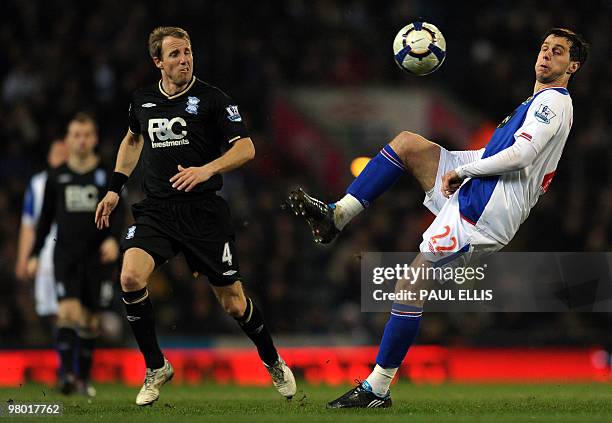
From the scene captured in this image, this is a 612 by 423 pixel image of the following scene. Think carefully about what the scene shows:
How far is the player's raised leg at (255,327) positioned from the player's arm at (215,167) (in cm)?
83

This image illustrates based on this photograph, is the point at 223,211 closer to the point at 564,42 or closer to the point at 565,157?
the point at 564,42

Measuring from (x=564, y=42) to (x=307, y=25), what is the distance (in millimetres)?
9793

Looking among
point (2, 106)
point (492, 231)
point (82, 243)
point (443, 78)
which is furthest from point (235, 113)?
point (443, 78)

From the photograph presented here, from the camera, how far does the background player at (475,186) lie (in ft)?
22.6

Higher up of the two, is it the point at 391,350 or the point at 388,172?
the point at 388,172

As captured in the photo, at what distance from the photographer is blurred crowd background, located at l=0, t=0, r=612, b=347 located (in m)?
12.9

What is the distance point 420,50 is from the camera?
295 inches

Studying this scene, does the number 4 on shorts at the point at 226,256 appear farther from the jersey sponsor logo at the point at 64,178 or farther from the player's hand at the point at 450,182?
the jersey sponsor logo at the point at 64,178

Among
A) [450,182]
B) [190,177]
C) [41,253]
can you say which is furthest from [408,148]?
[41,253]

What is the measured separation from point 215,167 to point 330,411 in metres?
1.64

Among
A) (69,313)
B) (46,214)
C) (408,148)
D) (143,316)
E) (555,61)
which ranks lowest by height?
(69,313)

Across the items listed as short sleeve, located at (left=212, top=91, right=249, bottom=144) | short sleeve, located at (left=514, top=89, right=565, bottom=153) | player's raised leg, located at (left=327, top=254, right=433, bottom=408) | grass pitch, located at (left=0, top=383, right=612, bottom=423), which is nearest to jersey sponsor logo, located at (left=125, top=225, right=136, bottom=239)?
short sleeve, located at (left=212, top=91, right=249, bottom=144)

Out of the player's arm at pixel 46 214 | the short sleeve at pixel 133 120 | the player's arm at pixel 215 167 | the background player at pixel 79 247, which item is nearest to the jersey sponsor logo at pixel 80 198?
the background player at pixel 79 247

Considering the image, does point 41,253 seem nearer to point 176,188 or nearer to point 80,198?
point 80,198
